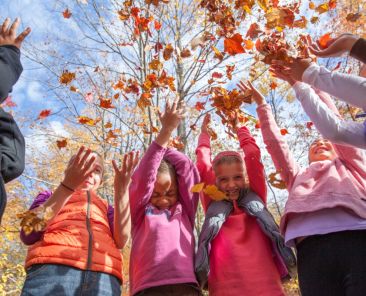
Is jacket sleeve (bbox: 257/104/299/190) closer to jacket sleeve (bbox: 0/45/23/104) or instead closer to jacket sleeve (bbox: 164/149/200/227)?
jacket sleeve (bbox: 164/149/200/227)

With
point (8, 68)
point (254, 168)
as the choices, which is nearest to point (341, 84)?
point (254, 168)

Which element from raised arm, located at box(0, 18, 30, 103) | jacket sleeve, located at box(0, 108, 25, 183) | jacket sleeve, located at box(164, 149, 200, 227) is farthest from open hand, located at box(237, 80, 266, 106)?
jacket sleeve, located at box(0, 108, 25, 183)

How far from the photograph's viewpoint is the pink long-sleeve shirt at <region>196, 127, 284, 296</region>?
226 cm

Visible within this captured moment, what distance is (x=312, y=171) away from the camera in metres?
2.54

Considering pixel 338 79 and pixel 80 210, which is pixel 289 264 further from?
pixel 80 210

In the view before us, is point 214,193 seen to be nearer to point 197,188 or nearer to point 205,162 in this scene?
point 197,188

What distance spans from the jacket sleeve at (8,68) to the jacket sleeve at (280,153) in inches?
72.0

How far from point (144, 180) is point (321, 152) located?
1407mm

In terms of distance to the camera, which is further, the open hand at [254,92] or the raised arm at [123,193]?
the open hand at [254,92]

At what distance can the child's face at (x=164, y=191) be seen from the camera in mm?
2793

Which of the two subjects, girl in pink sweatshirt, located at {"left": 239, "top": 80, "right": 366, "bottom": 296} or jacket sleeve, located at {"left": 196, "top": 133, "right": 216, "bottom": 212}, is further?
jacket sleeve, located at {"left": 196, "top": 133, "right": 216, "bottom": 212}

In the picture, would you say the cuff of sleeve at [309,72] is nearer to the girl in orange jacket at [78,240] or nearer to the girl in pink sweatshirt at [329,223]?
the girl in pink sweatshirt at [329,223]

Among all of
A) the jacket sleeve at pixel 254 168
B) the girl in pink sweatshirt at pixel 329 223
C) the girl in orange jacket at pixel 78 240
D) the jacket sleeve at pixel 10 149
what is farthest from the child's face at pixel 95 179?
the girl in pink sweatshirt at pixel 329 223

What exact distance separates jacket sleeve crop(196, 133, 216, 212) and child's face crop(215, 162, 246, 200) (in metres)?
0.15
